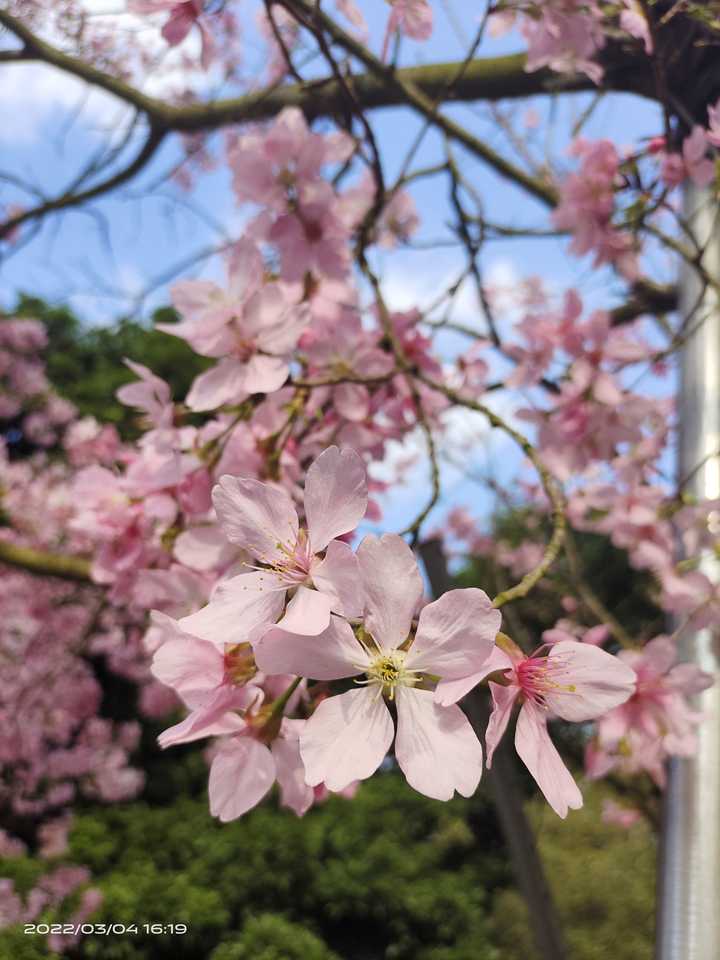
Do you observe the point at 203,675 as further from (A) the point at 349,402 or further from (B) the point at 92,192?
(B) the point at 92,192

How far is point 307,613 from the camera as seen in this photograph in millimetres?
469

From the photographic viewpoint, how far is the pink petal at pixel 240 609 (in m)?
0.48

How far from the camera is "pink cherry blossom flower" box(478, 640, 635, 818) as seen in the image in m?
0.49

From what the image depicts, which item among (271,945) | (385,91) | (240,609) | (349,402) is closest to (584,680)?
(240,609)

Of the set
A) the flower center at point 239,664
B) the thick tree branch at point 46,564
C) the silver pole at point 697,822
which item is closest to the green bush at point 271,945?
the thick tree branch at point 46,564

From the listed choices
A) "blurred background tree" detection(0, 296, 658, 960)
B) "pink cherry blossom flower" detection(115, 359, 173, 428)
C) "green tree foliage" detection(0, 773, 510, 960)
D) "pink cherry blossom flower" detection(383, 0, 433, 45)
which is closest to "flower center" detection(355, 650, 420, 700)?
"pink cherry blossom flower" detection(115, 359, 173, 428)

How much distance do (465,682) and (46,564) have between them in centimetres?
141

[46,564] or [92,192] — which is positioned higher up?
[92,192]

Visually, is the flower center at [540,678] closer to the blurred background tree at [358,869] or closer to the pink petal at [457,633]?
the pink petal at [457,633]

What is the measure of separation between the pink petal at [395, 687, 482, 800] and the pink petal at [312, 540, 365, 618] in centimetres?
6

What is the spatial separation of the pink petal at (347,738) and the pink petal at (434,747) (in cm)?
1

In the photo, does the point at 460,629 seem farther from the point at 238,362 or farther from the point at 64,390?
the point at 64,390

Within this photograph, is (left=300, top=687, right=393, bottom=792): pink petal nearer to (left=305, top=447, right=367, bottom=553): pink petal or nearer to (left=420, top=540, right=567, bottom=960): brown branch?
(left=305, top=447, right=367, bottom=553): pink petal

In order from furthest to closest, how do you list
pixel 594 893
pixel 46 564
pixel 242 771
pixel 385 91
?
pixel 594 893 < pixel 385 91 < pixel 46 564 < pixel 242 771
